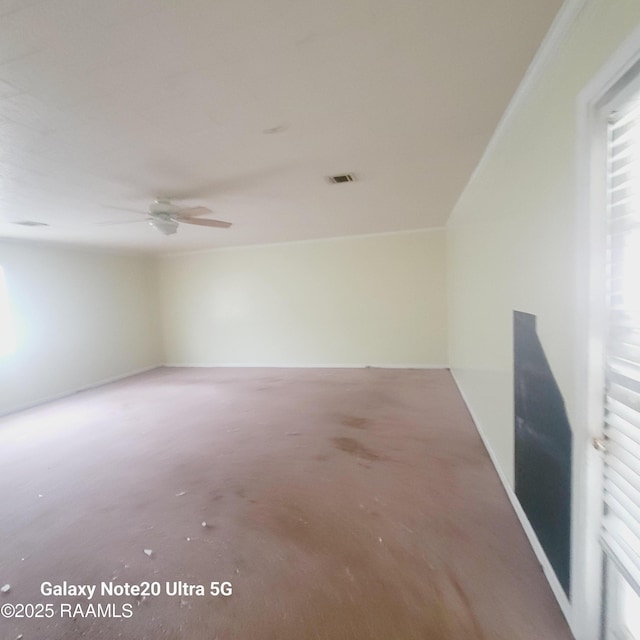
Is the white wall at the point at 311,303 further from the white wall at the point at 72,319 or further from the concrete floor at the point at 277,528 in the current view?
the concrete floor at the point at 277,528

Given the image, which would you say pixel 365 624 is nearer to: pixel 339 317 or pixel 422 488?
pixel 422 488

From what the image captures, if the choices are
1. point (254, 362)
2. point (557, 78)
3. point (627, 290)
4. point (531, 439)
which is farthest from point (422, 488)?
point (254, 362)

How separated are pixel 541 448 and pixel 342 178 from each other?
2.29m

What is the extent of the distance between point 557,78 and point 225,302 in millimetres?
5843

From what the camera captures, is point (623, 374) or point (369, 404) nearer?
point (623, 374)

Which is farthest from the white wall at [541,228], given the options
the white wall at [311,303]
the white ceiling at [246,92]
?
the white wall at [311,303]

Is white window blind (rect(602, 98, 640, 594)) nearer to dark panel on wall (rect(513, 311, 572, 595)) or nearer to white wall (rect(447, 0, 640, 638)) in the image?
white wall (rect(447, 0, 640, 638))

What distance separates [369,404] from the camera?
382cm

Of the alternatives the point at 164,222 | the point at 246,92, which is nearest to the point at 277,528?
the point at 246,92

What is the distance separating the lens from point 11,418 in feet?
13.3

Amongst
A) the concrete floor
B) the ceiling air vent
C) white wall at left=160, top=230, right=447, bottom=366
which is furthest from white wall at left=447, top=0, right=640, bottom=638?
white wall at left=160, top=230, right=447, bottom=366

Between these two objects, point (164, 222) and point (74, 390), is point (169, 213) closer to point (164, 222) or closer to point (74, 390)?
point (164, 222)

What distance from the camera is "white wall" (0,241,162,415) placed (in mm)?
4398

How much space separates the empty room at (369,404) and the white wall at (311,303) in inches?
65.9
